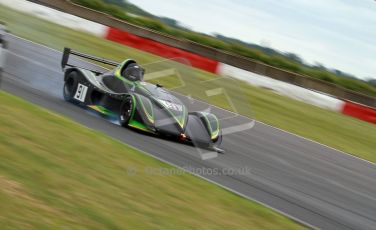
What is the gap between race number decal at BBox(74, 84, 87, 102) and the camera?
10.0 metres

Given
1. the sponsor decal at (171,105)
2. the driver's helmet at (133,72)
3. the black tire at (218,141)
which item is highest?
the driver's helmet at (133,72)

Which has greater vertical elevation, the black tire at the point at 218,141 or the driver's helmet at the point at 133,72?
the driver's helmet at the point at 133,72

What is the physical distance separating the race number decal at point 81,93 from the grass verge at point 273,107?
7.89 feet

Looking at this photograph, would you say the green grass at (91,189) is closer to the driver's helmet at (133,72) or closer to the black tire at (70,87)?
the driver's helmet at (133,72)

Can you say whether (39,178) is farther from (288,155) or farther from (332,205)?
(288,155)

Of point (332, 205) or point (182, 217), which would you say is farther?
point (332, 205)

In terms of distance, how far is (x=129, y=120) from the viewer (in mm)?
9156

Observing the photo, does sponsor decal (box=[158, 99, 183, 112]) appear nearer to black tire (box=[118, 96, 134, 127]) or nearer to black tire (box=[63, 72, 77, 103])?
black tire (box=[118, 96, 134, 127])

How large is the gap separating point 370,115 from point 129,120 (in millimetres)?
12412

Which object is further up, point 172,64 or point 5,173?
point 172,64

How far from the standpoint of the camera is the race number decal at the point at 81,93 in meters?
10.0

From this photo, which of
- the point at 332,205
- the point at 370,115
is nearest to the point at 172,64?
the point at 332,205

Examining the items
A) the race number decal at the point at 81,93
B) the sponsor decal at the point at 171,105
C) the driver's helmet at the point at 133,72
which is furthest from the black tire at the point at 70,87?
the sponsor decal at the point at 171,105

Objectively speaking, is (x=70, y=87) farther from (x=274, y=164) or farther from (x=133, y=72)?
(x=274, y=164)
